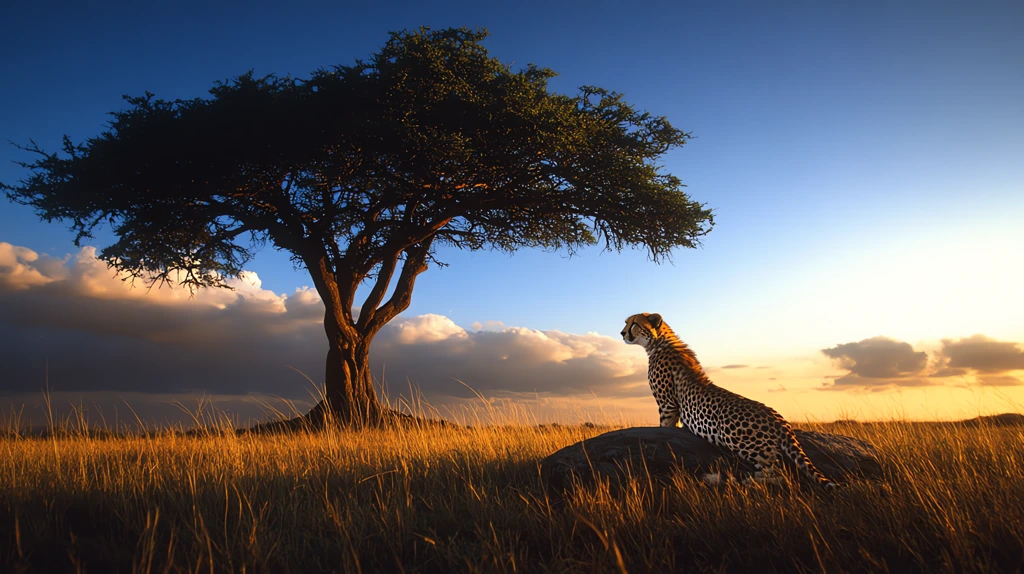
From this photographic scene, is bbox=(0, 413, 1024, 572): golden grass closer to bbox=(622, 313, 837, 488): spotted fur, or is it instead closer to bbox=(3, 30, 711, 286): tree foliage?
bbox=(622, 313, 837, 488): spotted fur

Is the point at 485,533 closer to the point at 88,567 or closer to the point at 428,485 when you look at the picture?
the point at 428,485

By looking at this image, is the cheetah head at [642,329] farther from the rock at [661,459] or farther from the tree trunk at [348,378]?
the tree trunk at [348,378]

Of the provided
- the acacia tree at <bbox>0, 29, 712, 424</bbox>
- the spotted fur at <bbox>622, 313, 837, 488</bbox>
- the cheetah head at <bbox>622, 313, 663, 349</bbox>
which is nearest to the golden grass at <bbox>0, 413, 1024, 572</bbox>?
the spotted fur at <bbox>622, 313, 837, 488</bbox>

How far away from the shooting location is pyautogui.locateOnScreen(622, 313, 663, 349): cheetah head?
6750 millimetres

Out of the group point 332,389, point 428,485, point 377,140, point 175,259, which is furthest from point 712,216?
point 175,259

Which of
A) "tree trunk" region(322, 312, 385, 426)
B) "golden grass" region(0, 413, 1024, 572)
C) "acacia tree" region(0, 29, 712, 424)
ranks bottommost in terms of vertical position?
"golden grass" region(0, 413, 1024, 572)

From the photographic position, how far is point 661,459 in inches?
203

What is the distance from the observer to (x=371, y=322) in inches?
600

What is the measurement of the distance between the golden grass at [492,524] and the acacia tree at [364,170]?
24.7 ft

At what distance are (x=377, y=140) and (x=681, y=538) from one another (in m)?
11.0

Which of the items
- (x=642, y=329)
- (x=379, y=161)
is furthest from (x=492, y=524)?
(x=379, y=161)

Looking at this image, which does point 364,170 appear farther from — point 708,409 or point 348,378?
point 708,409

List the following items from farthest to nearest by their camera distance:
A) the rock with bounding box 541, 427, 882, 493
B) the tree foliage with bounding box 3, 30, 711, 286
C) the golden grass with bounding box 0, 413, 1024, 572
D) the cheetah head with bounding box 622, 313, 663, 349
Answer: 1. the tree foliage with bounding box 3, 30, 711, 286
2. the cheetah head with bounding box 622, 313, 663, 349
3. the rock with bounding box 541, 427, 882, 493
4. the golden grass with bounding box 0, 413, 1024, 572

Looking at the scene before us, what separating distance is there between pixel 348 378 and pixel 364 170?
15.6ft
